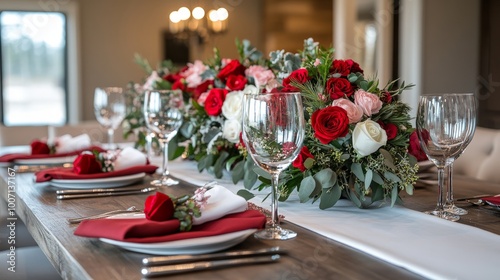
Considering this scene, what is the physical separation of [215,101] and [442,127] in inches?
25.5

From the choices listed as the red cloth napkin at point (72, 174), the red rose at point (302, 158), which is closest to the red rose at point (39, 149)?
the red cloth napkin at point (72, 174)

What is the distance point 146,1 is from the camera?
25.2ft

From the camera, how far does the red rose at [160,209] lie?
3.14ft

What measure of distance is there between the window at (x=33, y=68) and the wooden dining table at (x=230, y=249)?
6246mm

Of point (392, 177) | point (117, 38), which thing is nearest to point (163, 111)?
point (392, 177)

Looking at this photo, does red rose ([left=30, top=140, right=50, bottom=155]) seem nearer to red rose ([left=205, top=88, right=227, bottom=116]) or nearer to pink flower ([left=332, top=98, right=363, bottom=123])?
red rose ([left=205, top=88, right=227, bottom=116])

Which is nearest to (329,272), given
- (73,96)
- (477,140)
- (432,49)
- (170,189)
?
(170,189)

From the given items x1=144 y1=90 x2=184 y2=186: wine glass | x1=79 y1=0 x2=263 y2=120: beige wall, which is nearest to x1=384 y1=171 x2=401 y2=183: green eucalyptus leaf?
x1=144 y1=90 x2=184 y2=186: wine glass

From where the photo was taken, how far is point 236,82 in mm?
1673

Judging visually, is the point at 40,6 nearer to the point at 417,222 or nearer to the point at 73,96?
the point at 73,96

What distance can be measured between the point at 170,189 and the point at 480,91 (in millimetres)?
3935

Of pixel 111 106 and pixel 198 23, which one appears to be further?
pixel 198 23

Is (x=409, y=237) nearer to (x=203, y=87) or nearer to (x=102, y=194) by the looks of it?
(x=102, y=194)

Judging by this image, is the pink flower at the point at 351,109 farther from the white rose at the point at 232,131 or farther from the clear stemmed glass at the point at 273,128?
the white rose at the point at 232,131
